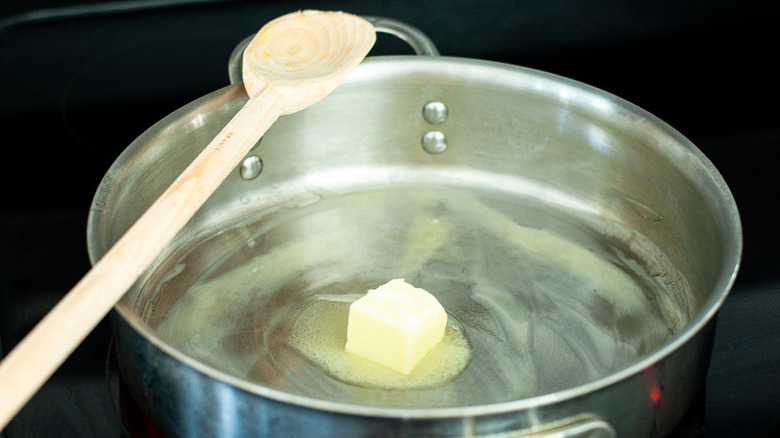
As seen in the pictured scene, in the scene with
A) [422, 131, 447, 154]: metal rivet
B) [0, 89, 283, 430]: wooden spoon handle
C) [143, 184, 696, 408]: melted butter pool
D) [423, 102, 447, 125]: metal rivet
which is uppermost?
[0, 89, 283, 430]: wooden spoon handle

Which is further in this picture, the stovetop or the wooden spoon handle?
the stovetop

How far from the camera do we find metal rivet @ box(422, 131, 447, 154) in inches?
39.6

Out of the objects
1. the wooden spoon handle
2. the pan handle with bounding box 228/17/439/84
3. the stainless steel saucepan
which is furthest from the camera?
the pan handle with bounding box 228/17/439/84

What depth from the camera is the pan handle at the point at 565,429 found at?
527 millimetres

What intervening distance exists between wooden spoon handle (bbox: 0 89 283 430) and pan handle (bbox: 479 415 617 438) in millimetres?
247

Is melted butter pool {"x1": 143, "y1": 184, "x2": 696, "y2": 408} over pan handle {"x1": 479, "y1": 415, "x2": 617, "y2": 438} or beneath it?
beneath

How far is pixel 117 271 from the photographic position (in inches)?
22.9

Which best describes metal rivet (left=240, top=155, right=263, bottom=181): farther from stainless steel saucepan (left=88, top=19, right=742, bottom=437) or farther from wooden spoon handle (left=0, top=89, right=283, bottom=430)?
wooden spoon handle (left=0, top=89, right=283, bottom=430)

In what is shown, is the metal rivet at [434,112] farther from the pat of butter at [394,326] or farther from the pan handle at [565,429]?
the pan handle at [565,429]

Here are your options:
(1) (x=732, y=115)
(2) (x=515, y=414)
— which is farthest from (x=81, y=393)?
(1) (x=732, y=115)

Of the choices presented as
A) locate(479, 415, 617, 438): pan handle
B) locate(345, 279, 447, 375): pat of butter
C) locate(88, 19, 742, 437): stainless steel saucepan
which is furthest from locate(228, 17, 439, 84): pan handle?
locate(479, 415, 617, 438): pan handle

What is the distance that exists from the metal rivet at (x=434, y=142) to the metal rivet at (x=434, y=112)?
0.02m

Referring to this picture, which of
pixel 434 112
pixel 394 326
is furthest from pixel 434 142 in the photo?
pixel 394 326

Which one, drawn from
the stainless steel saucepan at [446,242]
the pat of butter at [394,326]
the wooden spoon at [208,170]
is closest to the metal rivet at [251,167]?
the stainless steel saucepan at [446,242]
